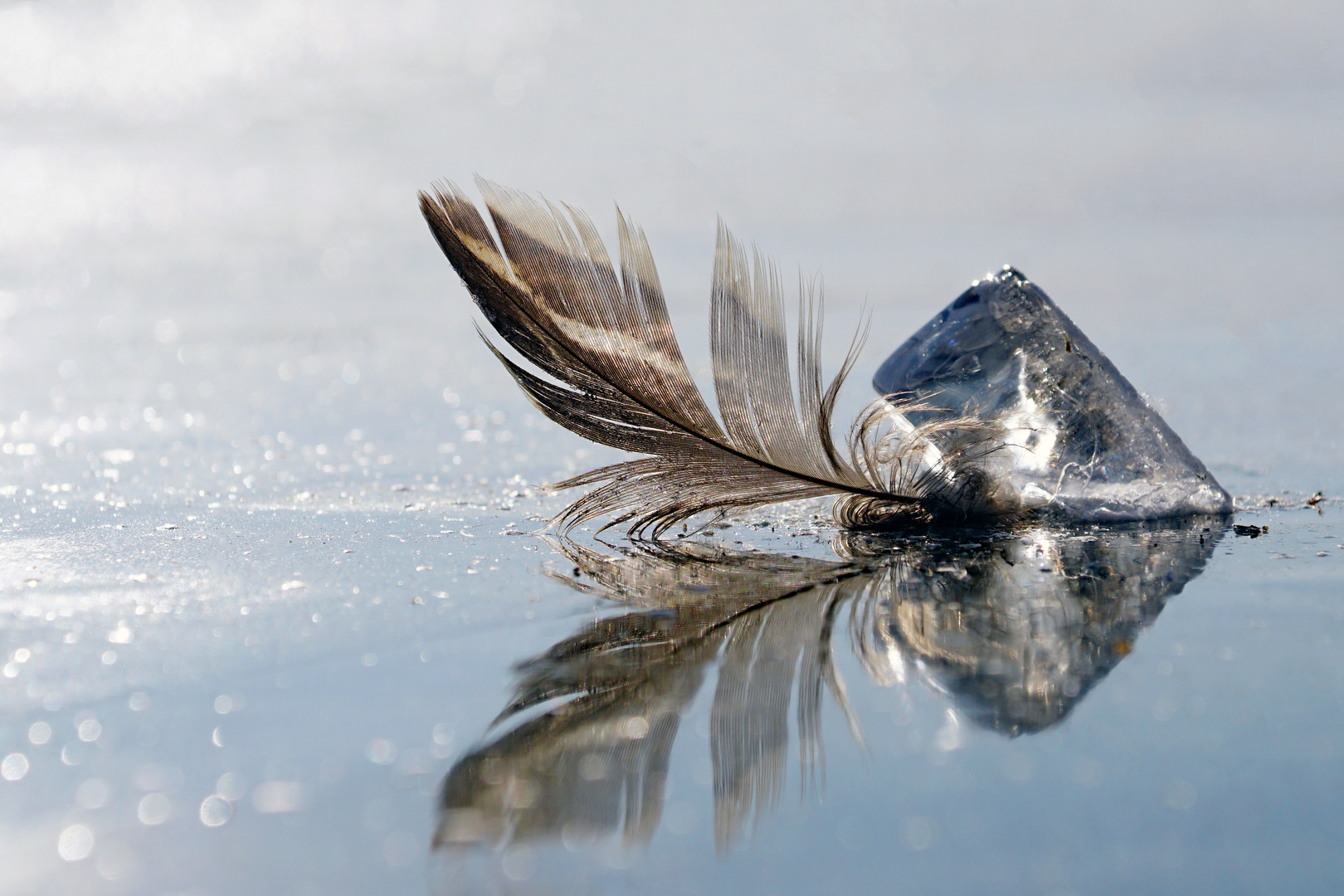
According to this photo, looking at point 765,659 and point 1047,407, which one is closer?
point 765,659

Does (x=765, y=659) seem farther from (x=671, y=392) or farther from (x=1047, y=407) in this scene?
(x=1047, y=407)

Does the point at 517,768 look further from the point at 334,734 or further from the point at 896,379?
the point at 896,379

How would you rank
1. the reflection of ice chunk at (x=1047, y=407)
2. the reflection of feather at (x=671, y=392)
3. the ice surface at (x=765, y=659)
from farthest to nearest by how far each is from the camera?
the reflection of ice chunk at (x=1047, y=407) < the reflection of feather at (x=671, y=392) < the ice surface at (x=765, y=659)

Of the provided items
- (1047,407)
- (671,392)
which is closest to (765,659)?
(671,392)

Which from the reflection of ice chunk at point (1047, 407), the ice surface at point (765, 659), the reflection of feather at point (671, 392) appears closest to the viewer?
the ice surface at point (765, 659)

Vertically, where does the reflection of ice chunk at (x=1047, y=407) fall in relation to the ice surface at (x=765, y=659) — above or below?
above

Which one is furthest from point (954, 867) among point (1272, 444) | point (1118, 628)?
point (1272, 444)
